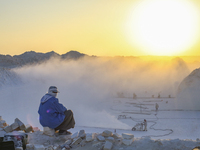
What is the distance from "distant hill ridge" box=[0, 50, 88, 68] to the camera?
52.6 m

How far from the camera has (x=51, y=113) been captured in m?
5.44

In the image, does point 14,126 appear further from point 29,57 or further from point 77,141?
point 29,57

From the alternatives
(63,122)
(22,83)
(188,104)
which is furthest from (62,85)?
(63,122)

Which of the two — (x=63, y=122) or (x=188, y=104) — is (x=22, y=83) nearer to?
(x=188, y=104)

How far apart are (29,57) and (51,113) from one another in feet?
208

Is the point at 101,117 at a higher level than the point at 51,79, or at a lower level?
lower

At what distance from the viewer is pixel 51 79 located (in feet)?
94.6

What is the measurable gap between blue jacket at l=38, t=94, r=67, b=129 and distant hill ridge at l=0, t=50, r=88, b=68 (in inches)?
1901

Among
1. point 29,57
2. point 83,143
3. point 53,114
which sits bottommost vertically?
point 83,143

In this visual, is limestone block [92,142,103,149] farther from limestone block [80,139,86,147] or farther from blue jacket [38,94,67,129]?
blue jacket [38,94,67,129]

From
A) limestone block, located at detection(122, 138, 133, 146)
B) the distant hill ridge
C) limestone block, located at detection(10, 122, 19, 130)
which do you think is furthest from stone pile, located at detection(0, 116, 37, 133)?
the distant hill ridge

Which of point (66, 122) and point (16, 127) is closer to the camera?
point (66, 122)

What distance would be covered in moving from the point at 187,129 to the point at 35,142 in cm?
756

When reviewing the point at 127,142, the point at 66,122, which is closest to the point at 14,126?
the point at 66,122
